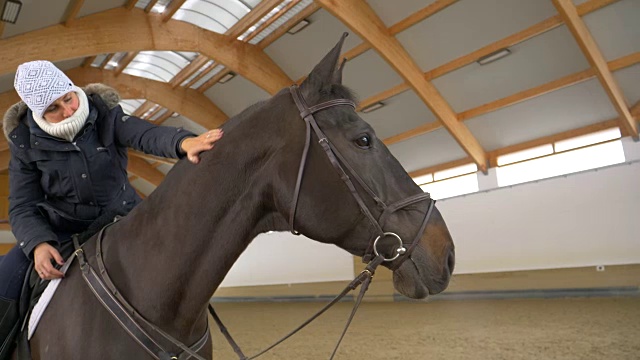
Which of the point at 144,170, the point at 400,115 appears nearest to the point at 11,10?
the point at 400,115

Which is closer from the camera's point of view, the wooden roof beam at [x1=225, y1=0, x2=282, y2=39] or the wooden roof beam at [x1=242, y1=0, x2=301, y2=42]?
the wooden roof beam at [x1=225, y1=0, x2=282, y2=39]

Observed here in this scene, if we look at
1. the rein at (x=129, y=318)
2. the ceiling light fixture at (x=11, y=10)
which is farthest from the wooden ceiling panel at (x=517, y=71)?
the rein at (x=129, y=318)

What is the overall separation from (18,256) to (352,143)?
4.82ft

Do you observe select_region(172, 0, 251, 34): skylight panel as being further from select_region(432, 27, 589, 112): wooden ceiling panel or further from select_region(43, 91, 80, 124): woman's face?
select_region(43, 91, 80, 124): woman's face

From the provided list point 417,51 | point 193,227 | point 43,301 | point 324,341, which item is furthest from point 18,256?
point 417,51

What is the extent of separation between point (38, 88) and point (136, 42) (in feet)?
28.9

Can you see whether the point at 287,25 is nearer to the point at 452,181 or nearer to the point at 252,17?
the point at 252,17

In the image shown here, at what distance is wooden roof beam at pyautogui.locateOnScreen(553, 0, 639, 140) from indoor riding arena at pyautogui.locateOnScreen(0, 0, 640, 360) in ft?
0.16

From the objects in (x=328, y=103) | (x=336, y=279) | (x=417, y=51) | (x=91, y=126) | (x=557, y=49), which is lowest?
(x=336, y=279)

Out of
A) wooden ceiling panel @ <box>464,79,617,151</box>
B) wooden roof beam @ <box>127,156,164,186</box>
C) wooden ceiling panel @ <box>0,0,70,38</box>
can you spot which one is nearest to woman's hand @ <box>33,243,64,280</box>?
wooden ceiling panel @ <box>0,0,70,38</box>

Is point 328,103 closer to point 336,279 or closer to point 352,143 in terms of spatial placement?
point 352,143

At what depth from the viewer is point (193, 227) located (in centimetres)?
160

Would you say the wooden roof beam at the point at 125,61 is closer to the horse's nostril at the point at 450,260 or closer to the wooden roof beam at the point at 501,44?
the wooden roof beam at the point at 501,44

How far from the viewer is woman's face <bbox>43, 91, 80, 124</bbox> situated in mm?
1868
